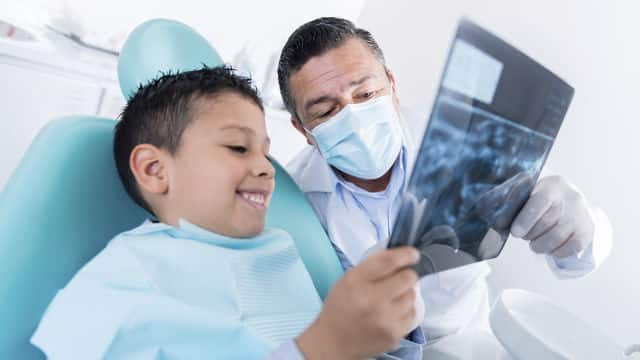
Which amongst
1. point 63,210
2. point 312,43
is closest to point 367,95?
point 312,43

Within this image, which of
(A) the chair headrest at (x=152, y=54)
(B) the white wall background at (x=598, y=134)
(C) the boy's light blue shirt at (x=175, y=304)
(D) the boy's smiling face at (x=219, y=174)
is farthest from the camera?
(B) the white wall background at (x=598, y=134)

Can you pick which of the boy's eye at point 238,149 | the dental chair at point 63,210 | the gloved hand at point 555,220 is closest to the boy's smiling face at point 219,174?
the boy's eye at point 238,149

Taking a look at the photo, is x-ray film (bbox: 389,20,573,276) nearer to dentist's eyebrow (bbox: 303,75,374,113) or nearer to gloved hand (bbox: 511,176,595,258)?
gloved hand (bbox: 511,176,595,258)

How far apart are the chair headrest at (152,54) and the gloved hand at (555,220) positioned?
31.5 inches

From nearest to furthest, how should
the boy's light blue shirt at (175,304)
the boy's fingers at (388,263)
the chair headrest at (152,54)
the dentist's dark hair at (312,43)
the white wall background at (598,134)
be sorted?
the boy's fingers at (388,263) < the boy's light blue shirt at (175,304) < the chair headrest at (152,54) < the dentist's dark hair at (312,43) < the white wall background at (598,134)

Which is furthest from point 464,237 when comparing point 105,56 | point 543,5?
point 543,5

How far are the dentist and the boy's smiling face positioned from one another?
0.93ft

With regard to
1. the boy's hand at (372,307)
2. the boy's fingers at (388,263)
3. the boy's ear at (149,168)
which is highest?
the boy's fingers at (388,263)

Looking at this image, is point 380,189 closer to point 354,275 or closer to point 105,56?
point 354,275

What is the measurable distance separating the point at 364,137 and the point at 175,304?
603 millimetres

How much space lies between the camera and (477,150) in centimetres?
70

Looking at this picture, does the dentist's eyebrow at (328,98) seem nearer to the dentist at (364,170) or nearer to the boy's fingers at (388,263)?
the dentist at (364,170)

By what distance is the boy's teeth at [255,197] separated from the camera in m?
0.93

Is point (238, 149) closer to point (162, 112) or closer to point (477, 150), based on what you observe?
point (162, 112)
